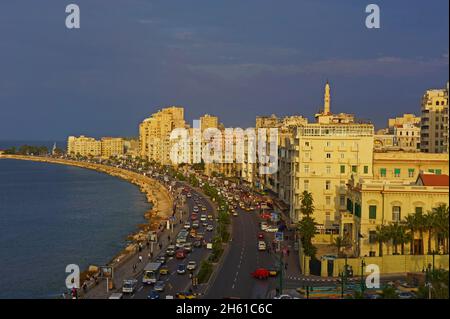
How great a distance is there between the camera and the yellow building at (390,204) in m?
13.3

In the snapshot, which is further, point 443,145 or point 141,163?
point 141,163

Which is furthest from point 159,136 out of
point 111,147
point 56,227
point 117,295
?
point 117,295

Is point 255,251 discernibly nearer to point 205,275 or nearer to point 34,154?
point 205,275

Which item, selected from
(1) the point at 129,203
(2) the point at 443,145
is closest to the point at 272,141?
(2) the point at 443,145

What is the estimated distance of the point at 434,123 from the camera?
30.0 meters

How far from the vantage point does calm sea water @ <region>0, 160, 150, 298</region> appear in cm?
1814

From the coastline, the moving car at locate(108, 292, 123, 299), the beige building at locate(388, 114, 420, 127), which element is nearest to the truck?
the moving car at locate(108, 292, 123, 299)

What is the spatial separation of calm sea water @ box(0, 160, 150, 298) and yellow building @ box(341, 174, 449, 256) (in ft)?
25.5

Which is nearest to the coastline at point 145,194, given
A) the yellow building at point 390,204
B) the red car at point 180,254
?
the red car at point 180,254

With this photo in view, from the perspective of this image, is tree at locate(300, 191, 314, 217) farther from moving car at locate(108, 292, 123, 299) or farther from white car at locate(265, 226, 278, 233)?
moving car at locate(108, 292, 123, 299)

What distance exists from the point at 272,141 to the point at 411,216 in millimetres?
18847

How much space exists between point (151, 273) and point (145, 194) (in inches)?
1212

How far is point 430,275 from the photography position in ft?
32.8
